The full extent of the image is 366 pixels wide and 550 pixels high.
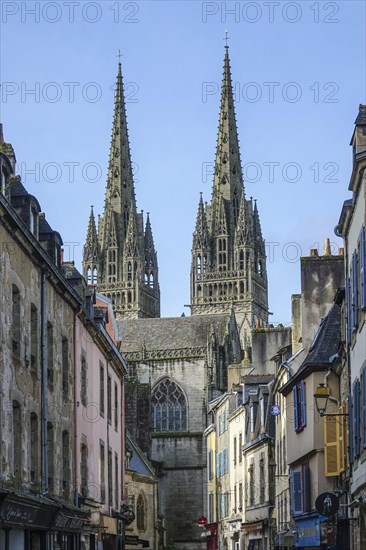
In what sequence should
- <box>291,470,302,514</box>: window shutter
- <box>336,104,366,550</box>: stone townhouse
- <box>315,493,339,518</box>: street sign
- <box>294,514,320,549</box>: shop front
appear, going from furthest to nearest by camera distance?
<box>291,470,302,514</box>: window shutter < <box>294,514,320,549</box>: shop front < <box>315,493,339,518</box>: street sign < <box>336,104,366,550</box>: stone townhouse

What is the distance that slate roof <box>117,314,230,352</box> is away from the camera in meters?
109

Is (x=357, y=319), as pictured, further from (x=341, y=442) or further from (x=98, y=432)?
(x=98, y=432)

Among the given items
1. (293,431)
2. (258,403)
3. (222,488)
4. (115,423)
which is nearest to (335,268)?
(293,431)

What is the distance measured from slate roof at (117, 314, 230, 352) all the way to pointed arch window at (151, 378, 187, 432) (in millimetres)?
6110

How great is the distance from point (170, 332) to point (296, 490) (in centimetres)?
7913

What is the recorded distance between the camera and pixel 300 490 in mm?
31672

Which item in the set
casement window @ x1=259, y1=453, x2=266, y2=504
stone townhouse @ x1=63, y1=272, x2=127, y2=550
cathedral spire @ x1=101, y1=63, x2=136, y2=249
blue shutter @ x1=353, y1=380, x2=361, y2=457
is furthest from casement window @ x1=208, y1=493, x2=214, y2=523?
cathedral spire @ x1=101, y1=63, x2=136, y2=249

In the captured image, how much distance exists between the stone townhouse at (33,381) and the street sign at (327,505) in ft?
16.9

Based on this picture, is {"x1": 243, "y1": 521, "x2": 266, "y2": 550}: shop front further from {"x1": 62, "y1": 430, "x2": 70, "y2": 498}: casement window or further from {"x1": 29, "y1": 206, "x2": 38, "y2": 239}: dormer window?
{"x1": 29, "y1": 206, "x2": 38, "y2": 239}: dormer window

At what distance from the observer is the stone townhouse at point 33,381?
20797mm

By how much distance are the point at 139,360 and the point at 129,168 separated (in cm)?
5680

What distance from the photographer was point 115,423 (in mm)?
38250

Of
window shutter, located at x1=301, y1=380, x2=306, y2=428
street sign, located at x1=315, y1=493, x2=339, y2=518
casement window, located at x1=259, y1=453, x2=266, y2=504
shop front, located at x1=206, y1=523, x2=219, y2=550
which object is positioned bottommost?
shop front, located at x1=206, y1=523, x2=219, y2=550

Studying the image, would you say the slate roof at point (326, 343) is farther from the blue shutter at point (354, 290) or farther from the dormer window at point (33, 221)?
the dormer window at point (33, 221)
